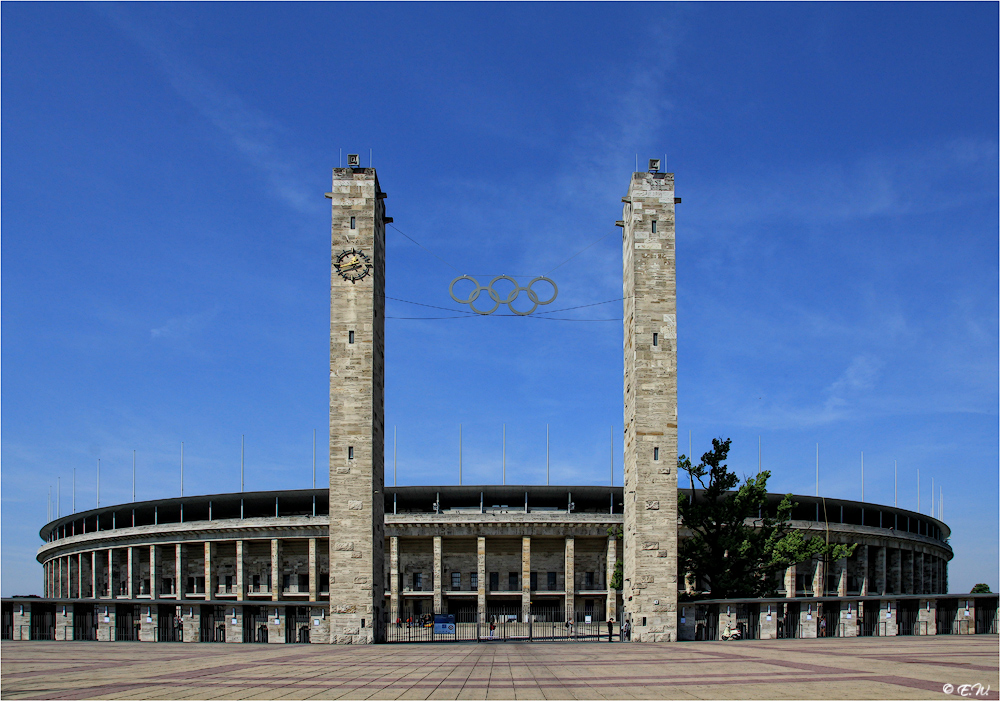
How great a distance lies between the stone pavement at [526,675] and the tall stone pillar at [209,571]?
4362 cm

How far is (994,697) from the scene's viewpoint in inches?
568

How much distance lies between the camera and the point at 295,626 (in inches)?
1725

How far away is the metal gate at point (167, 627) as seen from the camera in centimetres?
4356

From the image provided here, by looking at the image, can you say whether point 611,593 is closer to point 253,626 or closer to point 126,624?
point 253,626

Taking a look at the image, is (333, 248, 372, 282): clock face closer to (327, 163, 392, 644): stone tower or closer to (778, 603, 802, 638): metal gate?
(327, 163, 392, 644): stone tower

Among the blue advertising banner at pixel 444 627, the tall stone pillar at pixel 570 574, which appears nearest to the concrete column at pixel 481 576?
the tall stone pillar at pixel 570 574

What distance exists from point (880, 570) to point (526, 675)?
68140mm

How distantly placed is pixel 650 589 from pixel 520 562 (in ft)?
106

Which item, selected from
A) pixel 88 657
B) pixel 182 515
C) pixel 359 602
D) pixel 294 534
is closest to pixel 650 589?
pixel 359 602

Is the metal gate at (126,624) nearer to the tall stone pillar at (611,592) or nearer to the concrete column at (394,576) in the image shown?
the concrete column at (394,576)

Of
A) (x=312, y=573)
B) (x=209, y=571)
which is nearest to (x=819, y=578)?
(x=312, y=573)

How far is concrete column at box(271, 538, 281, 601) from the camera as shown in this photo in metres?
70.4

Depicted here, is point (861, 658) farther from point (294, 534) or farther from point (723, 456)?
point (294, 534)

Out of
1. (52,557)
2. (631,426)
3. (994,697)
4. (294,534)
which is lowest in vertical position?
(52,557)
